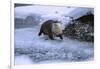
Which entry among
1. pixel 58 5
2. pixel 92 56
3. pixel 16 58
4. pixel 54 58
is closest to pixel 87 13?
pixel 58 5

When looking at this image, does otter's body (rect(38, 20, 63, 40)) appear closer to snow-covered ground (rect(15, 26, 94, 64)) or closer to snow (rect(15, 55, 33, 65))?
snow-covered ground (rect(15, 26, 94, 64))

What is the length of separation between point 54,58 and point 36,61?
20cm

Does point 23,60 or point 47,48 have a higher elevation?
point 47,48

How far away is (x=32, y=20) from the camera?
1.94m

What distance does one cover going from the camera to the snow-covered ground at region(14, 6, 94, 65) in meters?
1.89

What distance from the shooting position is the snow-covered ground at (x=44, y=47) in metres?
1.89

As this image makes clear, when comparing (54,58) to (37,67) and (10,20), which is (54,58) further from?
(10,20)

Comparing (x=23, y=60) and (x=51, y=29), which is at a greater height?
(x=51, y=29)

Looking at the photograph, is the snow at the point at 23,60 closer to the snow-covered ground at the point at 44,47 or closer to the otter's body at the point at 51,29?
the snow-covered ground at the point at 44,47

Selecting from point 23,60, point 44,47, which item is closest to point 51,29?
point 44,47

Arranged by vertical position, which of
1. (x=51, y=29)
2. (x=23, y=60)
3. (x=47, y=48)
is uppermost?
(x=51, y=29)

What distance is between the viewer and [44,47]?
1.97 meters

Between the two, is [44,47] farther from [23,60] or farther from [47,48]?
[23,60]

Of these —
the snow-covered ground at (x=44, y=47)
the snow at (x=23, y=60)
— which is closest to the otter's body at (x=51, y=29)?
the snow-covered ground at (x=44, y=47)
